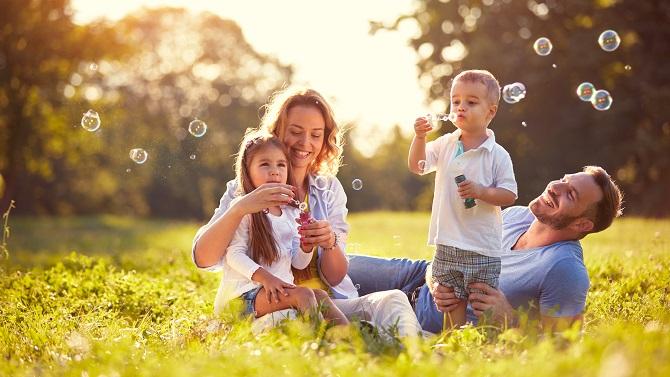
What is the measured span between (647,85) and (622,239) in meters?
8.58

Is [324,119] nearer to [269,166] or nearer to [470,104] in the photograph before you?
[269,166]

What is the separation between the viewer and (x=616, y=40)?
20.5ft

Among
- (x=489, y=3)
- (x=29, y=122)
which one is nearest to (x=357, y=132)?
(x=29, y=122)

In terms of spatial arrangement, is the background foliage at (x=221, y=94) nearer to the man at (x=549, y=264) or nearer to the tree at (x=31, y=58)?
the tree at (x=31, y=58)

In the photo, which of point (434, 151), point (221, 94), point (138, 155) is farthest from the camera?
point (221, 94)

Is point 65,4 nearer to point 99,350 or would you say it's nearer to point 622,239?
point 622,239

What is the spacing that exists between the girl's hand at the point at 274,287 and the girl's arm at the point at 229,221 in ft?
1.04

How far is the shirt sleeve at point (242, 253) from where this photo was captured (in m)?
4.02

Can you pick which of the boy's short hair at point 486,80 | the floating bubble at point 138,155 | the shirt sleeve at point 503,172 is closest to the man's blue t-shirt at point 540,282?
the shirt sleeve at point 503,172

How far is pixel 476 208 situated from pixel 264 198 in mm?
1108

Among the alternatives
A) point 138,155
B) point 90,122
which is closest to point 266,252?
point 138,155

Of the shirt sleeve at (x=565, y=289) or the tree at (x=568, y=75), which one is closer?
the shirt sleeve at (x=565, y=289)

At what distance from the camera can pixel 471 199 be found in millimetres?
4152

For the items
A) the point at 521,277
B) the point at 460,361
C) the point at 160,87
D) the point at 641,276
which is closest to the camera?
the point at 460,361
